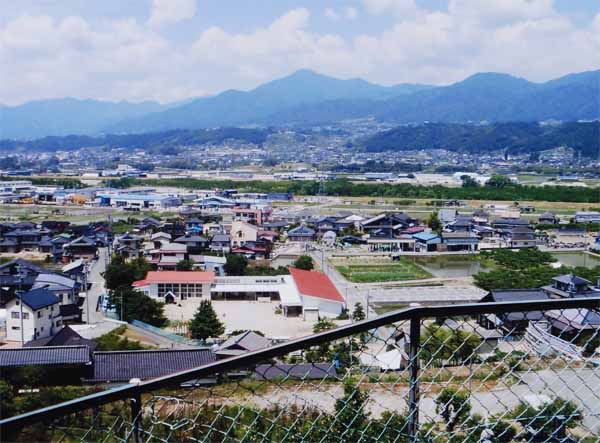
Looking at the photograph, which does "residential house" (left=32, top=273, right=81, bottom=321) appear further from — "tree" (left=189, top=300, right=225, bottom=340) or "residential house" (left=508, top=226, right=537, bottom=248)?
"residential house" (left=508, top=226, right=537, bottom=248)

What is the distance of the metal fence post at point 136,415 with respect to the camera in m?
0.43

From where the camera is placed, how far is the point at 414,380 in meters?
0.52

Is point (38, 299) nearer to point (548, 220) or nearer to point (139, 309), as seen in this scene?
point (139, 309)

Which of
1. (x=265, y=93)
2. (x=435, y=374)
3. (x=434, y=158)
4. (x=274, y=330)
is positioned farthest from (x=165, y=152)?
(x=265, y=93)

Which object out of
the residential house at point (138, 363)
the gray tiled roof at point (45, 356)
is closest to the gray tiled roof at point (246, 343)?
the residential house at point (138, 363)

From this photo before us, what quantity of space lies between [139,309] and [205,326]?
683mm

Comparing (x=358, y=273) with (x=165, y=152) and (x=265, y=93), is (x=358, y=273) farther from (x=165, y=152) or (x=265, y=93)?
(x=265, y=93)

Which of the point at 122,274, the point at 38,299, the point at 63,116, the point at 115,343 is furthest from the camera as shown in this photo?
the point at 63,116

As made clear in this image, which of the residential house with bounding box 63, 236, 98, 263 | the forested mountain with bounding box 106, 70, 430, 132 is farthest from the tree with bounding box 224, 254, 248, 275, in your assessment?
the forested mountain with bounding box 106, 70, 430, 132

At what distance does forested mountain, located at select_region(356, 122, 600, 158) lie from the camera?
88.6 ft

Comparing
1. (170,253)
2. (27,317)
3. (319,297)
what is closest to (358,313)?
(319,297)

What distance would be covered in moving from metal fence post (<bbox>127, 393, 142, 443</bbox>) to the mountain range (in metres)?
43.4

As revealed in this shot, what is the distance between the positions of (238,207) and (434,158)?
17.8 m

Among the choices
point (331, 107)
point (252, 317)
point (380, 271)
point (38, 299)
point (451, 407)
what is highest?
point (331, 107)
